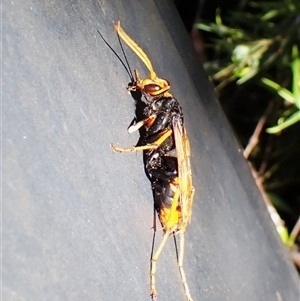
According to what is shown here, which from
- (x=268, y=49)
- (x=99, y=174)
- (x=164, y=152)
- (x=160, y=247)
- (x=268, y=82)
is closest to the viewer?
(x=99, y=174)

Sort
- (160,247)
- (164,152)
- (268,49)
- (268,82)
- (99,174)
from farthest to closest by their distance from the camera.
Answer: (268,49), (268,82), (164,152), (160,247), (99,174)

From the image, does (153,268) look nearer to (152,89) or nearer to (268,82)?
(152,89)

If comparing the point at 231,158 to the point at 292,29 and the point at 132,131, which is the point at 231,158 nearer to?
the point at 132,131

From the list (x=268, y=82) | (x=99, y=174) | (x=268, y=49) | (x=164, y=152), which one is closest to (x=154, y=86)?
(x=164, y=152)

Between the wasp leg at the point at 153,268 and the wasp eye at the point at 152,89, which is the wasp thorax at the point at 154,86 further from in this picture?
the wasp leg at the point at 153,268

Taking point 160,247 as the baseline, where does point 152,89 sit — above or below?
above

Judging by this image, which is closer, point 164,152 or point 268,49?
point 164,152

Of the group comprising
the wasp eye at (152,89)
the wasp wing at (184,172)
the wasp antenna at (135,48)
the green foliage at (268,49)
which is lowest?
the wasp wing at (184,172)

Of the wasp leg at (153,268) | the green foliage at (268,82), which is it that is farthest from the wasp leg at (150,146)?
the green foliage at (268,82)
